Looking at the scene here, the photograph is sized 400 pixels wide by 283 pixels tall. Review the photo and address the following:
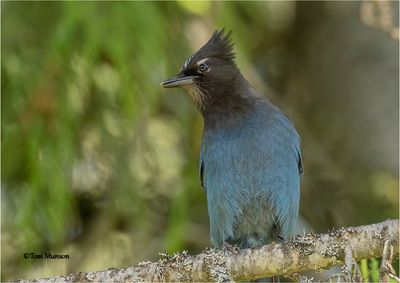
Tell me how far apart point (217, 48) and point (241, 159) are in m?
0.74

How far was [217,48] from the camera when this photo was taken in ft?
18.1

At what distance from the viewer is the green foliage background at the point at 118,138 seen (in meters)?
5.52

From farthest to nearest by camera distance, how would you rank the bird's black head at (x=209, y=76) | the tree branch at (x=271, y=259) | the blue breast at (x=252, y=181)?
the bird's black head at (x=209, y=76) → the blue breast at (x=252, y=181) → the tree branch at (x=271, y=259)

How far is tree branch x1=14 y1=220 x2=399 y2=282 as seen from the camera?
384cm

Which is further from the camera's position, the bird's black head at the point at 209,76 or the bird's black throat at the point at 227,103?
the bird's black head at the point at 209,76

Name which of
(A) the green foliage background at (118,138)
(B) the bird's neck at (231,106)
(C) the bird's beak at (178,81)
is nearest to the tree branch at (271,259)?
(B) the bird's neck at (231,106)

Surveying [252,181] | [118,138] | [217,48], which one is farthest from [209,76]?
[118,138]

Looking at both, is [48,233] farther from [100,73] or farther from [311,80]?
[311,80]

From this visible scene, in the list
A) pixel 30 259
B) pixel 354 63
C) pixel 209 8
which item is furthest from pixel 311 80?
pixel 30 259

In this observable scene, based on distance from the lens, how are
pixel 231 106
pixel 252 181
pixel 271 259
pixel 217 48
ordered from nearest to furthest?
pixel 271 259
pixel 252 181
pixel 231 106
pixel 217 48

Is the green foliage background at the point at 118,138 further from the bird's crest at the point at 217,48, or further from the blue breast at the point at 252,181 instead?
the blue breast at the point at 252,181

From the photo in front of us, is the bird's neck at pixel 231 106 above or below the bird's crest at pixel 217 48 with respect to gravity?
below

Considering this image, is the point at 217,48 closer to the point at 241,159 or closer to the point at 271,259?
the point at 241,159

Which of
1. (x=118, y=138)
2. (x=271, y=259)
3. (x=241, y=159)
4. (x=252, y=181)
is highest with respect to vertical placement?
(x=118, y=138)
